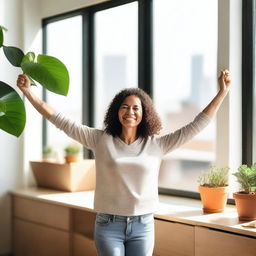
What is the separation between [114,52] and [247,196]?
6.32ft

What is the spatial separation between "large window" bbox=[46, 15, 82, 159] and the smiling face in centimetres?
194

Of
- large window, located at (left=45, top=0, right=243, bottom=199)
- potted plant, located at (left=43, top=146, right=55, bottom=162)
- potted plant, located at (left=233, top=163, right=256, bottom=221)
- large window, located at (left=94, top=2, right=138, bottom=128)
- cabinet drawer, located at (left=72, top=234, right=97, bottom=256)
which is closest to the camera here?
potted plant, located at (left=233, top=163, right=256, bottom=221)

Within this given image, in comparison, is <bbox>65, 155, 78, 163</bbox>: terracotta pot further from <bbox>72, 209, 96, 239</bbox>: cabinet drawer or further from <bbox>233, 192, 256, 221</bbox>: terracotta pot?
<bbox>233, 192, 256, 221</bbox>: terracotta pot

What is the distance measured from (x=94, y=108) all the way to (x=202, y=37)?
4.13 feet

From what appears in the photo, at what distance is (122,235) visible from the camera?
7.67 ft

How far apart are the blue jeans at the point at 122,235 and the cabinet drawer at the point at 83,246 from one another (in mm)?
1046

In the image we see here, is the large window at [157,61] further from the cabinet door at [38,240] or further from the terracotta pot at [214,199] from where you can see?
the cabinet door at [38,240]

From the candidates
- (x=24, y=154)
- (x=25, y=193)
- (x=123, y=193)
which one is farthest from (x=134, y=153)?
(x=24, y=154)

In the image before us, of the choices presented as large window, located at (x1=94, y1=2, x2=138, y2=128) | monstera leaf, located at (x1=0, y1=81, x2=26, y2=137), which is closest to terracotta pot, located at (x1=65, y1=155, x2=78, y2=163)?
large window, located at (x1=94, y1=2, x2=138, y2=128)

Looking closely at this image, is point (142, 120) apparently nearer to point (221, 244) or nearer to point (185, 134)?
point (185, 134)

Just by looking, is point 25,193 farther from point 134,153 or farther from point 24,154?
point 134,153

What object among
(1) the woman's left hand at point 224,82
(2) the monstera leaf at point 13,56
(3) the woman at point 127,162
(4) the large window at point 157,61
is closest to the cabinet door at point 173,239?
(3) the woman at point 127,162

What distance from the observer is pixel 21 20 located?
4.30 metres

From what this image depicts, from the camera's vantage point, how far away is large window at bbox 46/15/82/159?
437 centimetres
